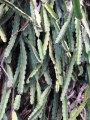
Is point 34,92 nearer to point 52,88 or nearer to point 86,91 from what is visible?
point 52,88

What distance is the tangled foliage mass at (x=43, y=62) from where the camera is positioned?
93 cm

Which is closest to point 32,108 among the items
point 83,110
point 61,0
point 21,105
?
point 21,105

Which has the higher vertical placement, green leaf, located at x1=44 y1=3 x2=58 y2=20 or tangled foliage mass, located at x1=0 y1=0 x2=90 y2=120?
green leaf, located at x1=44 y1=3 x2=58 y2=20

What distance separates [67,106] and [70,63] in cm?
16

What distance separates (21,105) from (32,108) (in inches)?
2.0

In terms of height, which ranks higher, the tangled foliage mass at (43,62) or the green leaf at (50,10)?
the green leaf at (50,10)

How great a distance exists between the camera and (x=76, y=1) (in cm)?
81

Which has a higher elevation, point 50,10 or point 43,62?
point 50,10

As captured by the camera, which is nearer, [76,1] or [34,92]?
[76,1]

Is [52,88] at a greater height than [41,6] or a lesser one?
lesser

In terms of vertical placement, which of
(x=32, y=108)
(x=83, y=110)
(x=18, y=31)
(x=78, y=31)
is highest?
(x=18, y=31)

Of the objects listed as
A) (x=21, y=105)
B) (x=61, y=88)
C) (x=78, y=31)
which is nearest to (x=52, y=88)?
(x=61, y=88)

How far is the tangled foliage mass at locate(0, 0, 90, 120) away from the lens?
3.04ft

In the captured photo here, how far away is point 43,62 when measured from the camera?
38.1 inches
